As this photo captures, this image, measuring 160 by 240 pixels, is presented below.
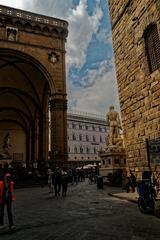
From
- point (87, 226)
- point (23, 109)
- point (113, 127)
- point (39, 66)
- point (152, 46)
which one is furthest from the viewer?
point (23, 109)

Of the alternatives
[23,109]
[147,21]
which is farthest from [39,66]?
[147,21]

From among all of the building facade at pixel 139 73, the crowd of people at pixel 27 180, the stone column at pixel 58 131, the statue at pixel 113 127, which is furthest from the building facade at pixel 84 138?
the building facade at pixel 139 73

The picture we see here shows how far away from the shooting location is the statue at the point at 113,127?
15.2m

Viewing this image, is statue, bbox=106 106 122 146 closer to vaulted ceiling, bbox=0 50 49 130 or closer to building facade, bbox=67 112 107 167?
vaulted ceiling, bbox=0 50 49 130

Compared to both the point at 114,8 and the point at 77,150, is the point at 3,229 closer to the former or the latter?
the point at 114,8

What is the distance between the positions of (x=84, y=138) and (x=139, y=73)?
4398 centimetres

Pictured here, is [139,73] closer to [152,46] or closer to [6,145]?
[152,46]

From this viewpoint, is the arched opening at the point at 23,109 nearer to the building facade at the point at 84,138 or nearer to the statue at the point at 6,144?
the statue at the point at 6,144

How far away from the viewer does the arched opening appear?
2318cm

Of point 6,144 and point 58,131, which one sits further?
point 6,144

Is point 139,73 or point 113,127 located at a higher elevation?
point 139,73

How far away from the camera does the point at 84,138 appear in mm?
51562

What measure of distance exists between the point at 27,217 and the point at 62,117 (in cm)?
1456

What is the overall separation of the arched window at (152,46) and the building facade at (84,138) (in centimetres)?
4025
